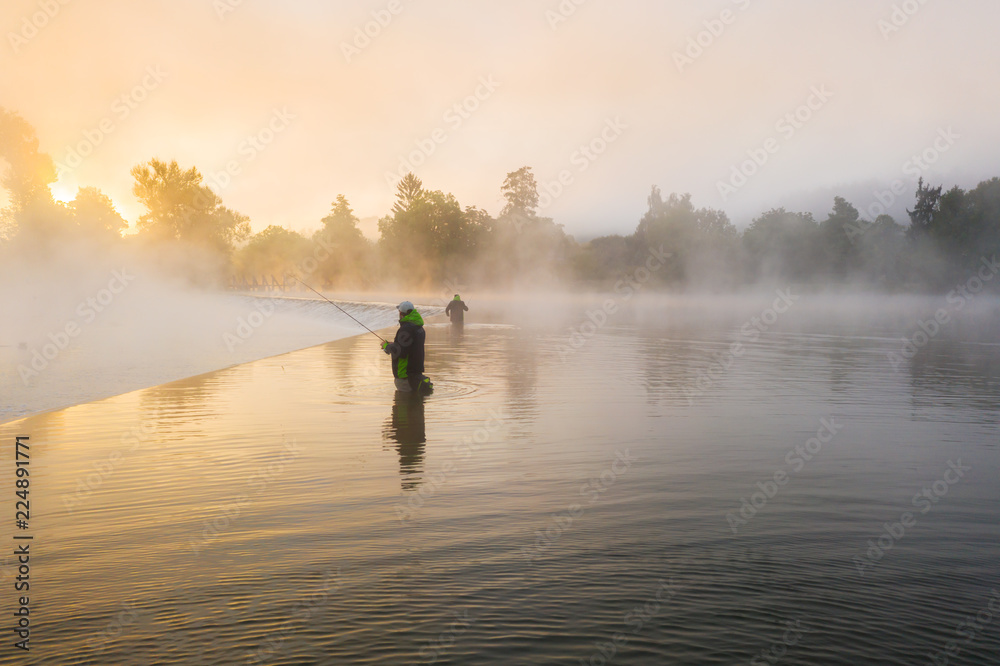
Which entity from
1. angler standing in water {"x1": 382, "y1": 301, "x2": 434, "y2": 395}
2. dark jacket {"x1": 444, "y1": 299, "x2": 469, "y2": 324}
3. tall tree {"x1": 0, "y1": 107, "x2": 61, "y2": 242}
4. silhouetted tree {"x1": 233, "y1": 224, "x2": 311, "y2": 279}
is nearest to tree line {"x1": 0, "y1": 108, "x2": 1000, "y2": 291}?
tall tree {"x1": 0, "y1": 107, "x2": 61, "y2": 242}

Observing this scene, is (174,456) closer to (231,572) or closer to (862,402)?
(231,572)

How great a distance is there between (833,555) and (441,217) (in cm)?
9607

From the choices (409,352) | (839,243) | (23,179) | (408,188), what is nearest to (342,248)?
(408,188)

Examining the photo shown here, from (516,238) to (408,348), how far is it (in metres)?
89.8

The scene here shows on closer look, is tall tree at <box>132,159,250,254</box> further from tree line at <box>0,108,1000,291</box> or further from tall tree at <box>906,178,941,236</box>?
tall tree at <box>906,178,941,236</box>

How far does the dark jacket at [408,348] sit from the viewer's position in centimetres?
1184

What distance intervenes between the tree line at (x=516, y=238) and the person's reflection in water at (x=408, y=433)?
5688cm

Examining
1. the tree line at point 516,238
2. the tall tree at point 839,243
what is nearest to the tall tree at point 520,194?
the tree line at point 516,238

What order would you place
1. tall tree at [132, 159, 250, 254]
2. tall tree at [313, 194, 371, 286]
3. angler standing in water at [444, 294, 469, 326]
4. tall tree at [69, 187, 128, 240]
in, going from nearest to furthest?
angler standing in water at [444, 294, 469, 326] → tall tree at [69, 187, 128, 240] → tall tree at [132, 159, 250, 254] → tall tree at [313, 194, 371, 286]

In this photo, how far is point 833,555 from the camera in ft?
17.0

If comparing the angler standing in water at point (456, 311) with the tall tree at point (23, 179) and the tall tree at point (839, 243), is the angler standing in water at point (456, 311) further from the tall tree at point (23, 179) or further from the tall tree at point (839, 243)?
the tall tree at point (839, 243)

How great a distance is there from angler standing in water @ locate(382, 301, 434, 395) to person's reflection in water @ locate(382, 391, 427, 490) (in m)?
0.20

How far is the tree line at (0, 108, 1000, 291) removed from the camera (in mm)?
66750

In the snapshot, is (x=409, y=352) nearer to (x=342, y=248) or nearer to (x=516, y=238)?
(x=516, y=238)
